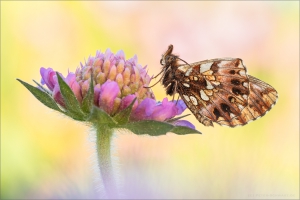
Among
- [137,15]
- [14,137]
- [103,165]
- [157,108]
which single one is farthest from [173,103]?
[137,15]

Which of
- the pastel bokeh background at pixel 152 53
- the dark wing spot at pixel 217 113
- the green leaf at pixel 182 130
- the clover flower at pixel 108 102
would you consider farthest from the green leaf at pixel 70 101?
the pastel bokeh background at pixel 152 53

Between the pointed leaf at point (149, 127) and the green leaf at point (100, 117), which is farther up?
the green leaf at point (100, 117)

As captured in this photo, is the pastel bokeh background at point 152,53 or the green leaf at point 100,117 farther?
the pastel bokeh background at point 152,53

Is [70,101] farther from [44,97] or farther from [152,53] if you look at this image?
[152,53]

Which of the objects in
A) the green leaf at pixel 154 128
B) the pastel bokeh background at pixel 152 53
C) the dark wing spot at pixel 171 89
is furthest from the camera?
the pastel bokeh background at pixel 152 53

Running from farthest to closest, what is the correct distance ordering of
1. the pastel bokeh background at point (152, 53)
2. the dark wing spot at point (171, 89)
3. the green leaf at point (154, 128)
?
the pastel bokeh background at point (152, 53)
the dark wing spot at point (171, 89)
the green leaf at point (154, 128)

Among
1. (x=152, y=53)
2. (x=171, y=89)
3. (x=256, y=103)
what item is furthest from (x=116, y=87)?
(x=152, y=53)

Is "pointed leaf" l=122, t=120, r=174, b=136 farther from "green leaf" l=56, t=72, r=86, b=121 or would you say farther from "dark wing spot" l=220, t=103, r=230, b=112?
"dark wing spot" l=220, t=103, r=230, b=112

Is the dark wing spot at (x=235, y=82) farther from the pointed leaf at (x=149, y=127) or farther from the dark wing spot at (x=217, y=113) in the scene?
the pointed leaf at (x=149, y=127)
